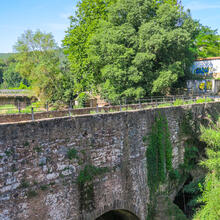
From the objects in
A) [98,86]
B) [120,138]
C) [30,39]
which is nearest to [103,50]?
[98,86]

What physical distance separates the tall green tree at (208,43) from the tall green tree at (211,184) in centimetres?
2630

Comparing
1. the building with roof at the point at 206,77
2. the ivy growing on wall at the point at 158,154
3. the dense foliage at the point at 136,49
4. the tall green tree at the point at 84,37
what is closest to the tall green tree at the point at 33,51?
A: the tall green tree at the point at 84,37

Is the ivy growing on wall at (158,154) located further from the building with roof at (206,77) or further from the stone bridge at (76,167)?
the building with roof at (206,77)

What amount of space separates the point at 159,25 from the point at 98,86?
6724 millimetres

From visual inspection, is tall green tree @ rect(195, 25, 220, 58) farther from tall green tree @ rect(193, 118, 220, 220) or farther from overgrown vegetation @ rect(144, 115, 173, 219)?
overgrown vegetation @ rect(144, 115, 173, 219)

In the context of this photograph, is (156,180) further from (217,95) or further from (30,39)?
(30,39)

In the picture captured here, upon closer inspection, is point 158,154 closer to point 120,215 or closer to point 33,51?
point 120,215

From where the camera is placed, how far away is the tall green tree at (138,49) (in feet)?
55.7

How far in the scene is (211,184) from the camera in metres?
11.5

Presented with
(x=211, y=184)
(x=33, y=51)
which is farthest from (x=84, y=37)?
(x=211, y=184)

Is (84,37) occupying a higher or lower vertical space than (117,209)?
higher

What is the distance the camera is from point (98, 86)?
20766mm

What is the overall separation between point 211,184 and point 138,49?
33.3ft

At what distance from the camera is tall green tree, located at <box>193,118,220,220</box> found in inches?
397
